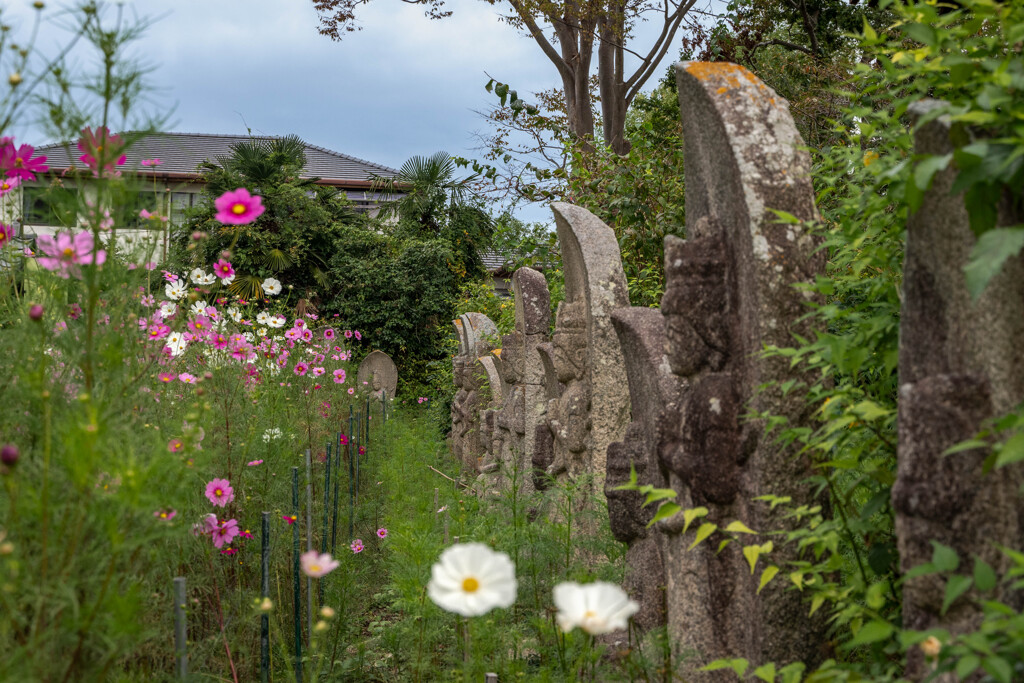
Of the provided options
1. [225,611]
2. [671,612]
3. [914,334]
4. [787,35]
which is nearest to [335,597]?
[225,611]

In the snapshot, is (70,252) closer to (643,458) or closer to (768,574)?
(768,574)

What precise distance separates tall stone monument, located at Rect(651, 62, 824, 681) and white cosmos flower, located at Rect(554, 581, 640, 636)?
50.8 inches

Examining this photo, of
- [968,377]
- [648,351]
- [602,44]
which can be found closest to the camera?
[968,377]

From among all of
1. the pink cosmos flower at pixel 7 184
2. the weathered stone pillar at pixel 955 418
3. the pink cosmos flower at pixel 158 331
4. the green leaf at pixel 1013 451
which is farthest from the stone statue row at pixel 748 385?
the pink cosmos flower at pixel 7 184

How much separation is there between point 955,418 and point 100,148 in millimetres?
2020

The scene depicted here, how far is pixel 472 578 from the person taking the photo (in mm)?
1209

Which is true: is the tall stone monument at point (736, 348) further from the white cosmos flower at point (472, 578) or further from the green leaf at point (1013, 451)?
the white cosmos flower at point (472, 578)

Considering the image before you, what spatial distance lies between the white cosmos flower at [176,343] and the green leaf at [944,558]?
2.94m

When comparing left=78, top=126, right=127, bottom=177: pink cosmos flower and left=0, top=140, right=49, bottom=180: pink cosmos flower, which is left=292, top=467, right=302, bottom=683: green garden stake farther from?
left=78, top=126, right=127, bottom=177: pink cosmos flower

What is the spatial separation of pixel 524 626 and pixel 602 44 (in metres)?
8.93

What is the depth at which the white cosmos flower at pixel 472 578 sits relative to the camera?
1167 millimetres

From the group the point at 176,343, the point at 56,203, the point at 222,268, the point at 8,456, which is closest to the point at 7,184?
the point at 56,203

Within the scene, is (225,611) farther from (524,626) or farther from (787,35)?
(787,35)

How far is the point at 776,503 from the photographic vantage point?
A: 2264 millimetres
